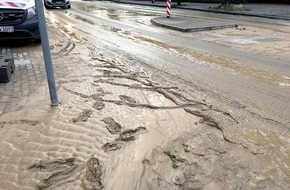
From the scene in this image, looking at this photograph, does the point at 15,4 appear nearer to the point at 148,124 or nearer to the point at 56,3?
the point at 148,124

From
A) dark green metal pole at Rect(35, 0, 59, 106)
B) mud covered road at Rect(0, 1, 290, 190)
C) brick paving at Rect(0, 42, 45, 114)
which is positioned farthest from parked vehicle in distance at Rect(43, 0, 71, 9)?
dark green metal pole at Rect(35, 0, 59, 106)

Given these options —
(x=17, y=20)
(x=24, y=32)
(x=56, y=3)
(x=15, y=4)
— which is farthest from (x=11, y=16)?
(x=56, y=3)

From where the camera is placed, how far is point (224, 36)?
1053 cm

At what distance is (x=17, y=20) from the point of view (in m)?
8.14

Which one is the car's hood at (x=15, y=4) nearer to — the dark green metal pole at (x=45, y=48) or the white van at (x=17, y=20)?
the white van at (x=17, y=20)

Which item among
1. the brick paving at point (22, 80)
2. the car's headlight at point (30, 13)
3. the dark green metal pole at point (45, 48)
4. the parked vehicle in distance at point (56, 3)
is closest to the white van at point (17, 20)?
the car's headlight at point (30, 13)

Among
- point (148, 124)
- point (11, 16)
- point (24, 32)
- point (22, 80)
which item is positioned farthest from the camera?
point (24, 32)

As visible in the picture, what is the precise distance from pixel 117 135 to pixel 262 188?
168 centimetres

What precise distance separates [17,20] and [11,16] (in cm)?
18

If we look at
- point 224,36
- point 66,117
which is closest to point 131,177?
point 66,117

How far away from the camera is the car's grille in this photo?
26.0 ft

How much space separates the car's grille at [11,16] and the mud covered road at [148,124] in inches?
57.2

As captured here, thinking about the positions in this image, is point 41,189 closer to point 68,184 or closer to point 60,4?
point 68,184

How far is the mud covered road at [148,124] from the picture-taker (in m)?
2.84
